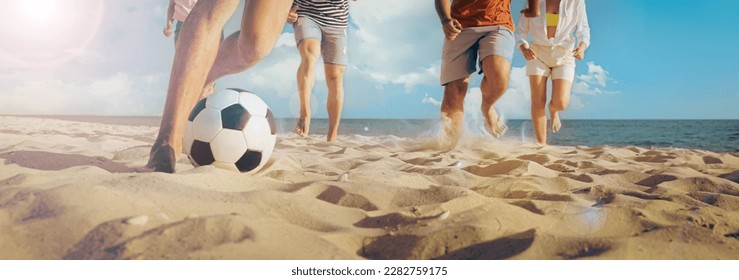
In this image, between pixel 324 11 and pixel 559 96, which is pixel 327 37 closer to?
pixel 324 11

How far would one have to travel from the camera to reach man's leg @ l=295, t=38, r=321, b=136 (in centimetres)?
418

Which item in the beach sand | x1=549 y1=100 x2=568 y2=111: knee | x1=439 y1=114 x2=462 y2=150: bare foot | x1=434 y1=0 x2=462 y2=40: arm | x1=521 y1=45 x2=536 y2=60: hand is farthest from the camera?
x1=549 y1=100 x2=568 y2=111: knee

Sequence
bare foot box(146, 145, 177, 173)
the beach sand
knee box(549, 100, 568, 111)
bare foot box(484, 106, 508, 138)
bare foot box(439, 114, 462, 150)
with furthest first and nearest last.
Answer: knee box(549, 100, 568, 111) → bare foot box(484, 106, 508, 138) → bare foot box(439, 114, 462, 150) → bare foot box(146, 145, 177, 173) → the beach sand

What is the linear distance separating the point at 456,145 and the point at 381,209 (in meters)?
2.66

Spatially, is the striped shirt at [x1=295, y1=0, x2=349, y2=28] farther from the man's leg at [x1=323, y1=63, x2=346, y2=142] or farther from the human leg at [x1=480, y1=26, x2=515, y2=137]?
the human leg at [x1=480, y1=26, x2=515, y2=137]

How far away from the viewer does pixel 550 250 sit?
1.30m

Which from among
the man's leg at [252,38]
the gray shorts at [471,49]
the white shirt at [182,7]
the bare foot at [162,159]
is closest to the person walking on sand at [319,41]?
the white shirt at [182,7]

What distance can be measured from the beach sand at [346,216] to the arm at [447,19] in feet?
5.28

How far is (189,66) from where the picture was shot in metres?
2.14

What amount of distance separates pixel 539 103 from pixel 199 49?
3.40m

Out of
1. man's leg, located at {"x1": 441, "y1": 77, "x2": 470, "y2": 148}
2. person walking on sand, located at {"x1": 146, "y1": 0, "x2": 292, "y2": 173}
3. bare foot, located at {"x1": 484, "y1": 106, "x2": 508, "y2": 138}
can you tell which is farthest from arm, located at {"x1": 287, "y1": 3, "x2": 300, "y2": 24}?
person walking on sand, located at {"x1": 146, "y1": 0, "x2": 292, "y2": 173}

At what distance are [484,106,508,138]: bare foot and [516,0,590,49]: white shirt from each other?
0.66m

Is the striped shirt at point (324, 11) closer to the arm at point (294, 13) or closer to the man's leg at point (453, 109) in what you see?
the arm at point (294, 13)

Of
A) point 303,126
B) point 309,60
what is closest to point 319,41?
point 309,60
